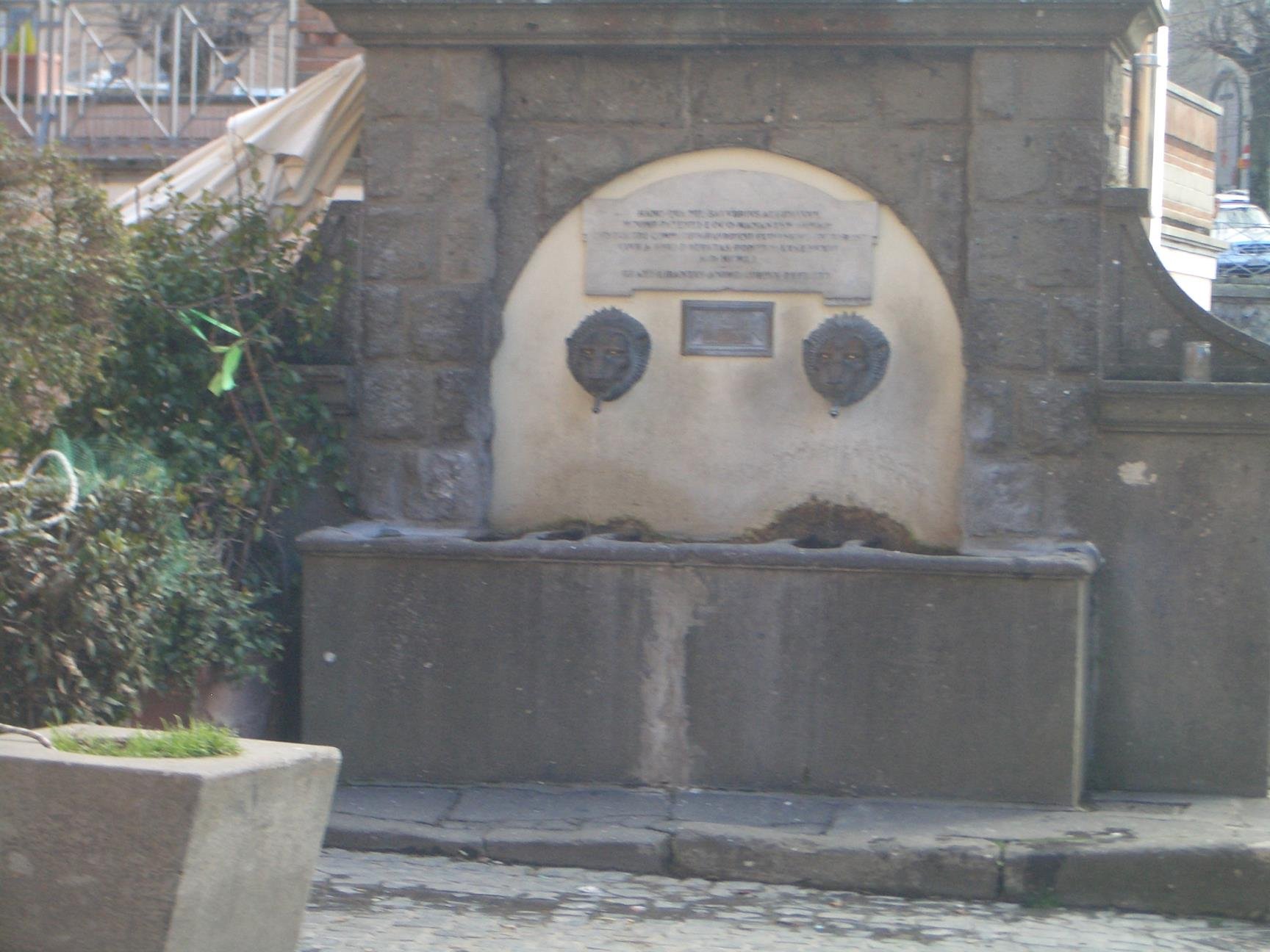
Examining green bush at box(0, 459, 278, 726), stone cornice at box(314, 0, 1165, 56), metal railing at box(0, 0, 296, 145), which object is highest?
metal railing at box(0, 0, 296, 145)

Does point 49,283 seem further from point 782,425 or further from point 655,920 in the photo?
point 655,920

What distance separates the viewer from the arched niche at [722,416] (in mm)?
6391

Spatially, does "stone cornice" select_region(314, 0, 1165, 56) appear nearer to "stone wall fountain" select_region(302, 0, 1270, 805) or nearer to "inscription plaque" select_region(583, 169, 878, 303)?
"stone wall fountain" select_region(302, 0, 1270, 805)

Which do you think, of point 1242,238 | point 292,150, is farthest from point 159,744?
point 1242,238

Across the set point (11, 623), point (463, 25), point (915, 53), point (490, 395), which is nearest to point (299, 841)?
point (11, 623)

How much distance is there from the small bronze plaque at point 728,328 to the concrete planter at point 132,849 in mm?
3009

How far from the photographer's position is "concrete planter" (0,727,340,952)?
12.5 feet

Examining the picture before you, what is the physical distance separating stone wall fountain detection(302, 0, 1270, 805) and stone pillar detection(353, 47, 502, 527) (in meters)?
0.01

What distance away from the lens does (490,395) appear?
6641 mm

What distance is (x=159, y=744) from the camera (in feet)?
13.3

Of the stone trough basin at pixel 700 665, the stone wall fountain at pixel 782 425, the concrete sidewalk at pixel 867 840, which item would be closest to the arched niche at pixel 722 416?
the stone wall fountain at pixel 782 425

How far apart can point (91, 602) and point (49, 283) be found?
1.15 m

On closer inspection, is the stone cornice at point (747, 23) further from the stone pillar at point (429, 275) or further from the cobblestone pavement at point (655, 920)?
the cobblestone pavement at point (655, 920)

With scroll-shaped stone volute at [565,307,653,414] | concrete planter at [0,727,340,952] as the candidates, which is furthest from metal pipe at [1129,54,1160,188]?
concrete planter at [0,727,340,952]
